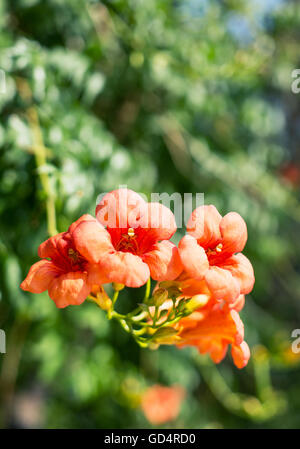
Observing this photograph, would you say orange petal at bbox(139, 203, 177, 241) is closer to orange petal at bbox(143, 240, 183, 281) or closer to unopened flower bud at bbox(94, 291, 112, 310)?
orange petal at bbox(143, 240, 183, 281)

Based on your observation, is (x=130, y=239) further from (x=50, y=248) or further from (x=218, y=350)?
(x=218, y=350)

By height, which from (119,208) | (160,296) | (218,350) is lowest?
(218,350)

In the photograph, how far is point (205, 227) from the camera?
41.0 inches

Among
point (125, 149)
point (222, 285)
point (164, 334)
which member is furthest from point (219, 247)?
point (125, 149)

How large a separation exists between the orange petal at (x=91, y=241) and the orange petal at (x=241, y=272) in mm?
307

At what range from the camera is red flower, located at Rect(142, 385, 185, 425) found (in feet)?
10.4

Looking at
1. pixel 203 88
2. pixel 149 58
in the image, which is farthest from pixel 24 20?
pixel 203 88

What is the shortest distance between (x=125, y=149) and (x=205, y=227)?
51.2 inches

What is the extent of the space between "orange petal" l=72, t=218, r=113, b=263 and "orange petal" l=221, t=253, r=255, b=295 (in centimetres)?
31

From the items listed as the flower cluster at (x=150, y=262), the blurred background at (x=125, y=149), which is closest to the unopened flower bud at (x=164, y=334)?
the flower cluster at (x=150, y=262)

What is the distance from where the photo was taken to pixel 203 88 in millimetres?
2752

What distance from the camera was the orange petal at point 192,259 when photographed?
941 millimetres

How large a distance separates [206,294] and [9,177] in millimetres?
942
